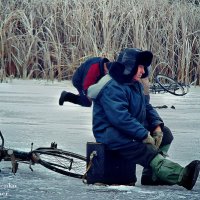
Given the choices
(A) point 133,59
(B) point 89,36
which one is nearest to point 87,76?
(A) point 133,59

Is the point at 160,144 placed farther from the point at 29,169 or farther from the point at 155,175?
the point at 29,169

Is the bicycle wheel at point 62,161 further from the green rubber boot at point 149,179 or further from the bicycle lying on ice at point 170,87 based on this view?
the bicycle lying on ice at point 170,87

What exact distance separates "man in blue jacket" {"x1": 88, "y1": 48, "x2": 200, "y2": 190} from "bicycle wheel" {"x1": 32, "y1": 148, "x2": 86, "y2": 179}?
1.17 ft

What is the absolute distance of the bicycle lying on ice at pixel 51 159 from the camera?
183 inches

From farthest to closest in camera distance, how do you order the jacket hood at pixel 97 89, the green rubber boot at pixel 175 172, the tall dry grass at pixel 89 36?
the tall dry grass at pixel 89 36, the jacket hood at pixel 97 89, the green rubber boot at pixel 175 172

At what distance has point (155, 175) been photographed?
14.6 ft

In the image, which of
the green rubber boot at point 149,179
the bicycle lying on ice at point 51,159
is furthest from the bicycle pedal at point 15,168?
the green rubber boot at point 149,179

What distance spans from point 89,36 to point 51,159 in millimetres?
7856

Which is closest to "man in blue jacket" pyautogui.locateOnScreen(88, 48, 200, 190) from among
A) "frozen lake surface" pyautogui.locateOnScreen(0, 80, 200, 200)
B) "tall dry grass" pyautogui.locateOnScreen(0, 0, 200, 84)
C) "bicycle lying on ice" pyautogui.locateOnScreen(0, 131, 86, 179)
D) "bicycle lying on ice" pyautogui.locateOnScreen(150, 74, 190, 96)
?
"frozen lake surface" pyautogui.locateOnScreen(0, 80, 200, 200)

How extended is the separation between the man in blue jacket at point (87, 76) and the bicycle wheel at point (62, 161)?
1.35ft

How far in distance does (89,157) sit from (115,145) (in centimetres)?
16

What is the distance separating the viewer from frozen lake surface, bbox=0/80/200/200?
407 cm

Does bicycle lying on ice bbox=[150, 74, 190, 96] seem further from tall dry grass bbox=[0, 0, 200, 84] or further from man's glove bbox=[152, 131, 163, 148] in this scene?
man's glove bbox=[152, 131, 163, 148]

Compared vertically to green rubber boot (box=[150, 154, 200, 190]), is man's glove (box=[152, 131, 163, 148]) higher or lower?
higher
